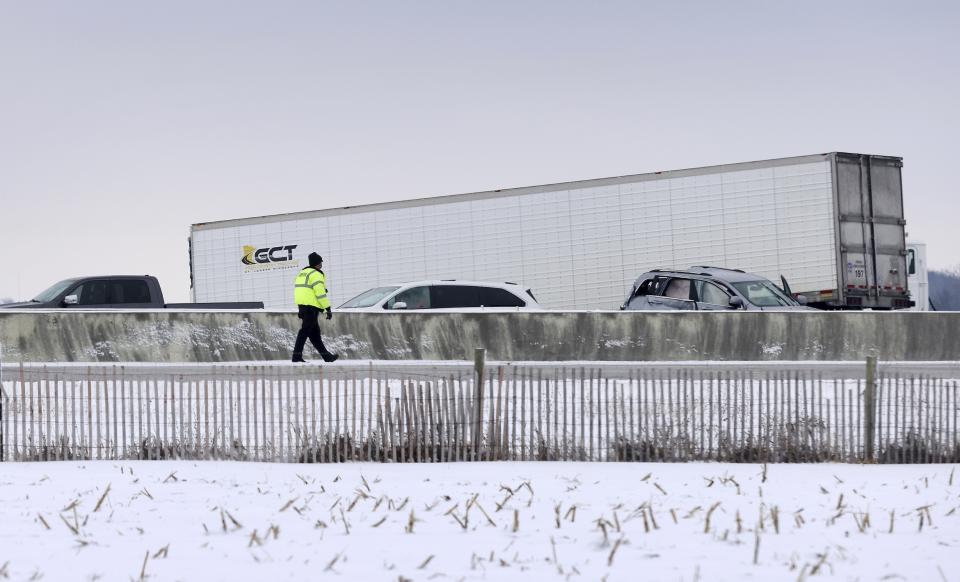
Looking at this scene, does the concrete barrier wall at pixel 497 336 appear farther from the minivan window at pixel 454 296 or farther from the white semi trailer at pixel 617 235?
the white semi trailer at pixel 617 235

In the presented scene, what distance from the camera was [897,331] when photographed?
21734mm

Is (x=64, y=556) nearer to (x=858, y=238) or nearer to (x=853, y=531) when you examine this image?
(x=853, y=531)

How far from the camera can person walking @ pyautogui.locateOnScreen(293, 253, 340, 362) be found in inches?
780

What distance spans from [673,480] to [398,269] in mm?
20274

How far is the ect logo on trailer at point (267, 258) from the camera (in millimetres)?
32031

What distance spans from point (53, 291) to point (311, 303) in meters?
8.66

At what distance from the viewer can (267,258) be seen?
107ft

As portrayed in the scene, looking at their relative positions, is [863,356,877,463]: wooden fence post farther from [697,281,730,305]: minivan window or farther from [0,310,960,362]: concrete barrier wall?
[697,281,730,305]: minivan window

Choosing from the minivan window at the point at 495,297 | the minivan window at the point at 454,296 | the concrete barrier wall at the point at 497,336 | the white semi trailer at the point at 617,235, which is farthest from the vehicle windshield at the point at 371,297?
the white semi trailer at the point at 617,235

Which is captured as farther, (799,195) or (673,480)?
(799,195)

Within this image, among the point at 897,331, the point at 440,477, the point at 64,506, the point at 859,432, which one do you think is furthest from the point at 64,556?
the point at 897,331

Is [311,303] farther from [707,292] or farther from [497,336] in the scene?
[707,292]

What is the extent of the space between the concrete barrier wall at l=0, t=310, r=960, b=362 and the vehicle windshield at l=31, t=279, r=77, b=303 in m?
3.52

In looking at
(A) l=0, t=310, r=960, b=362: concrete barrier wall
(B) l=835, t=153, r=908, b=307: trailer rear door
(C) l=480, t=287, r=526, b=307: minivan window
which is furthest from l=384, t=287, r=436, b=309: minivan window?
(B) l=835, t=153, r=908, b=307: trailer rear door
